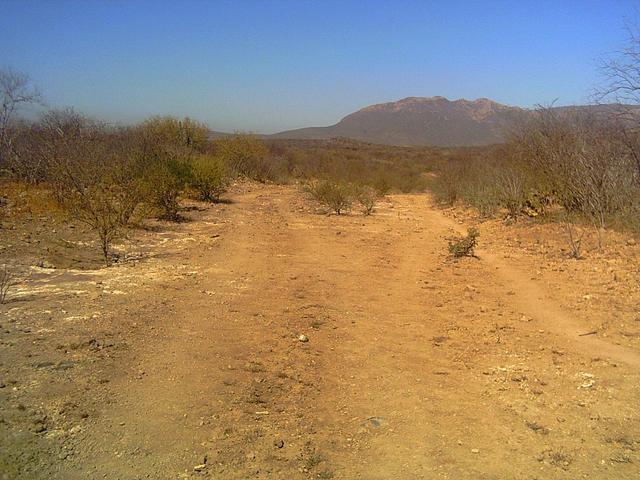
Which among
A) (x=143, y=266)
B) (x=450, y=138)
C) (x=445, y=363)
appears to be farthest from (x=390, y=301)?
(x=450, y=138)

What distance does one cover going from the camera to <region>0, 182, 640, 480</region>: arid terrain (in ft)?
13.1

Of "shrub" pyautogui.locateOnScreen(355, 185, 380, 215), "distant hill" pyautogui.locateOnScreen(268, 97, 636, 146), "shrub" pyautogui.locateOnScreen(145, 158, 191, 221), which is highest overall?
"distant hill" pyautogui.locateOnScreen(268, 97, 636, 146)

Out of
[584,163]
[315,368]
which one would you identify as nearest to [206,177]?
[584,163]

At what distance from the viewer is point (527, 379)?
18.3 feet

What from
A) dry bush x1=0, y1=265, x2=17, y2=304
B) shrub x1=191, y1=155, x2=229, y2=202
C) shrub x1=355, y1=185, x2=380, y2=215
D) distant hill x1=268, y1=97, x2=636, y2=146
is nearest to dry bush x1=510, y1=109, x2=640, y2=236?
shrub x1=355, y1=185, x2=380, y2=215

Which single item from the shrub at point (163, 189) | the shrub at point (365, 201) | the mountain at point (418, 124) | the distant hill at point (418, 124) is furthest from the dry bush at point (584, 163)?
the mountain at point (418, 124)

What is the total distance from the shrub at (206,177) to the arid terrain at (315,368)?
11443 millimetres

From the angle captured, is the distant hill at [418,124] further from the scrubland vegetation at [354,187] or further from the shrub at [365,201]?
the scrubland vegetation at [354,187]

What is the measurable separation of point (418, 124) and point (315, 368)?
149936 mm

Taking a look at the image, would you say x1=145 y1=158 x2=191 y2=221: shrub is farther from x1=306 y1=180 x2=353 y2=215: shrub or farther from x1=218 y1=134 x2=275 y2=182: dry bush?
x1=218 y1=134 x2=275 y2=182: dry bush

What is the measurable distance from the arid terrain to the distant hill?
121201mm

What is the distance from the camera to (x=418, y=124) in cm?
14950

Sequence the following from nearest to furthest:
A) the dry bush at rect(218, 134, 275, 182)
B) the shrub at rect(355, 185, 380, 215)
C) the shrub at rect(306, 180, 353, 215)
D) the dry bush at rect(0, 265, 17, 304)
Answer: the dry bush at rect(0, 265, 17, 304) < the shrub at rect(306, 180, 353, 215) < the shrub at rect(355, 185, 380, 215) < the dry bush at rect(218, 134, 275, 182)

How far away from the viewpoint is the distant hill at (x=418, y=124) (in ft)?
445
